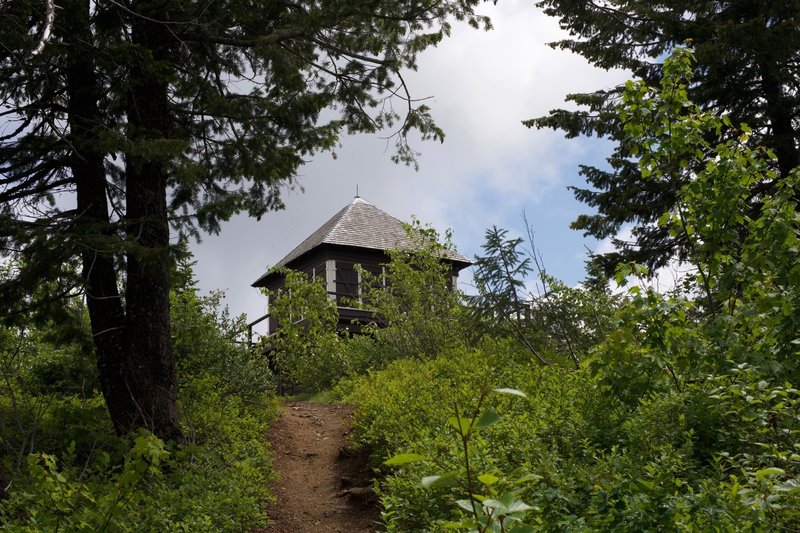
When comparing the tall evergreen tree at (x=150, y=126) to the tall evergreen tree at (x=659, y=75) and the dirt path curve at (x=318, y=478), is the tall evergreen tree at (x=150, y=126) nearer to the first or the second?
the dirt path curve at (x=318, y=478)

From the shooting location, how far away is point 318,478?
9.73 meters

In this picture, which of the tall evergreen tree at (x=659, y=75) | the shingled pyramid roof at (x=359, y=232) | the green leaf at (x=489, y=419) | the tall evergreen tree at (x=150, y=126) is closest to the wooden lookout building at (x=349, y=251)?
the shingled pyramid roof at (x=359, y=232)

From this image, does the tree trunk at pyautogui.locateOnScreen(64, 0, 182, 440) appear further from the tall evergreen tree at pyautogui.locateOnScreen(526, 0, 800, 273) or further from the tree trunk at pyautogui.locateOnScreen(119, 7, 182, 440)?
the tall evergreen tree at pyautogui.locateOnScreen(526, 0, 800, 273)

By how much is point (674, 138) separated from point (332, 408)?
863cm

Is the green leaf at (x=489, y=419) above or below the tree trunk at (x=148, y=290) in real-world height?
below

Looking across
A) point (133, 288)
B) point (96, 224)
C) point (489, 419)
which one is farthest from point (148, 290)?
point (489, 419)

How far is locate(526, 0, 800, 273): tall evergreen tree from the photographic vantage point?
13.4 meters

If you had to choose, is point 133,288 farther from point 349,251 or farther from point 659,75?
point 349,251

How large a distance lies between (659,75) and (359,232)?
13251 mm

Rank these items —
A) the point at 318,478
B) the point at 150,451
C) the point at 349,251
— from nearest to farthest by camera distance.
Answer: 1. the point at 150,451
2. the point at 318,478
3. the point at 349,251

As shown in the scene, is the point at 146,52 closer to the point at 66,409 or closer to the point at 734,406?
the point at 66,409

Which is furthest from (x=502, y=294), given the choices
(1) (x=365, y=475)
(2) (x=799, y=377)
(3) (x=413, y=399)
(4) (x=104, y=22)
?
(4) (x=104, y=22)

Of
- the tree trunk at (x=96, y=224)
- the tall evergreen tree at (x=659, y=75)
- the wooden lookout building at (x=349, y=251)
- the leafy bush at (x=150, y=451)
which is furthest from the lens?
the wooden lookout building at (x=349, y=251)

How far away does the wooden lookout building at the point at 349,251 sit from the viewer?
81.6ft
